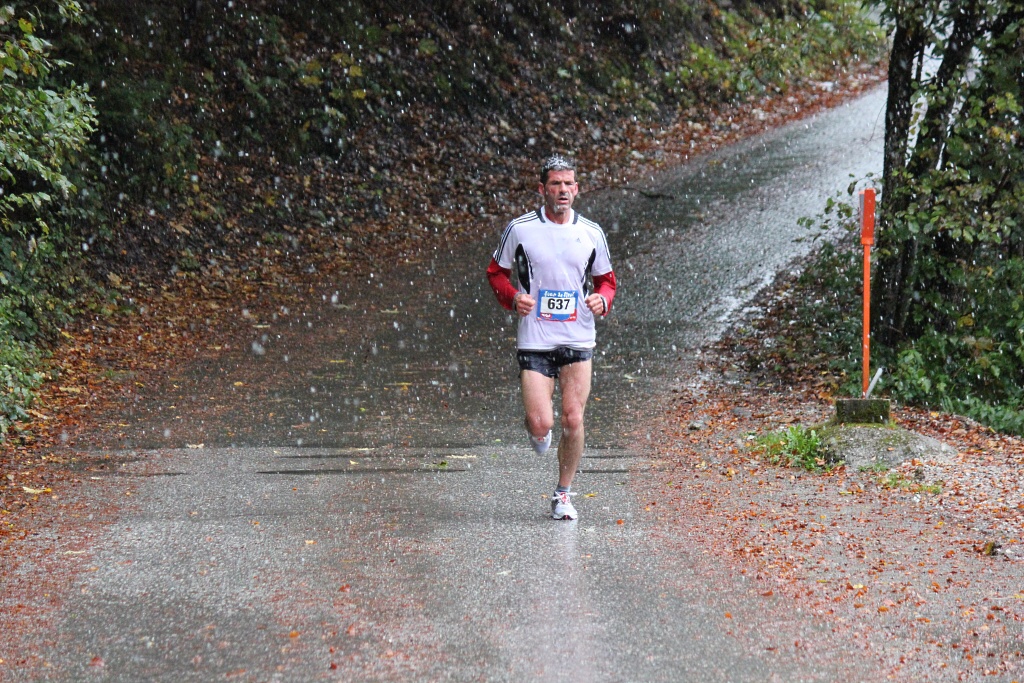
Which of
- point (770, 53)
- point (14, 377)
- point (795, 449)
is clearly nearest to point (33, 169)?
point (14, 377)

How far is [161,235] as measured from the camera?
49.1 ft

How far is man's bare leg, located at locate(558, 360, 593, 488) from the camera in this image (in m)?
6.60

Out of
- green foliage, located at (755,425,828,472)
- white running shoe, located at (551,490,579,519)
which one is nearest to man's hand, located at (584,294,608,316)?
white running shoe, located at (551,490,579,519)

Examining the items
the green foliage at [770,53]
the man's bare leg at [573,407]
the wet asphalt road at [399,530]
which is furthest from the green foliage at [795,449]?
the green foliage at [770,53]

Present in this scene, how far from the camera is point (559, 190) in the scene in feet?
21.2

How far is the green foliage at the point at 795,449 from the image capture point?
8141mm

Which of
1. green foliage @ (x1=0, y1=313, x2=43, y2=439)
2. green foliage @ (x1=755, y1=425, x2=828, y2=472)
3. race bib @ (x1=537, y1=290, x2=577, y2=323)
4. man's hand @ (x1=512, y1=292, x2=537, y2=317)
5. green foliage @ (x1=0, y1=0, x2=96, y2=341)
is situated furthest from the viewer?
green foliage @ (x1=0, y1=313, x2=43, y2=439)

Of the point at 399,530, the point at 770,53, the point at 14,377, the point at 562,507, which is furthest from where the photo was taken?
the point at 770,53

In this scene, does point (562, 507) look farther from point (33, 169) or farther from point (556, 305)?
point (33, 169)

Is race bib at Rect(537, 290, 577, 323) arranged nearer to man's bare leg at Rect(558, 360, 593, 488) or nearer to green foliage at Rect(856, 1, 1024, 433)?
man's bare leg at Rect(558, 360, 593, 488)

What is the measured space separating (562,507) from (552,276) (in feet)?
4.31

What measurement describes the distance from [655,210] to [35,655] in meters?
14.1

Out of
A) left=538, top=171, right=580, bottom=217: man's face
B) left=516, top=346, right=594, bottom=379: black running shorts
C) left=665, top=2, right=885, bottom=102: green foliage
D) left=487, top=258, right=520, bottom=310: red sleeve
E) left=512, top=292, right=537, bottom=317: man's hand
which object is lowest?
left=516, top=346, right=594, bottom=379: black running shorts

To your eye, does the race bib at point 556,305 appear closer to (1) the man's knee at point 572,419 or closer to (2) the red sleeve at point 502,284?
(2) the red sleeve at point 502,284
